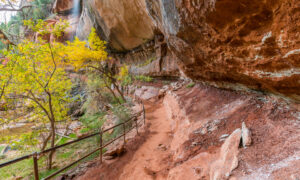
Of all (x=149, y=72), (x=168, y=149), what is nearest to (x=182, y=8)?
(x=168, y=149)

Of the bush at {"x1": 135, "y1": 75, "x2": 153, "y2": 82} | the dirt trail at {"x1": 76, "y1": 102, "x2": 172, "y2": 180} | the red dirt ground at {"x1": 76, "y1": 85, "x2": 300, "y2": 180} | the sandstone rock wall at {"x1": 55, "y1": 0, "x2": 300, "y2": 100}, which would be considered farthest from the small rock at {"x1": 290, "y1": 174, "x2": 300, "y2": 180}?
the bush at {"x1": 135, "y1": 75, "x2": 153, "y2": 82}

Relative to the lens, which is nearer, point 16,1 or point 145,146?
point 16,1

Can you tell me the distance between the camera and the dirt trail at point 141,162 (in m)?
3.42

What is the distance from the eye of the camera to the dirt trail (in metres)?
3.42

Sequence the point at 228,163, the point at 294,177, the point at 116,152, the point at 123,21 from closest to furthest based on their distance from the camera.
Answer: the point at 294,177 → the point at 228,163 → the point at 116,152 → the point at 123,21

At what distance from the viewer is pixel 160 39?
12.2 metres

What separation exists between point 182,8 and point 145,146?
4.43 m

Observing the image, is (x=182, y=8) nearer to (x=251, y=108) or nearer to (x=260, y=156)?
(x=251, y=108)

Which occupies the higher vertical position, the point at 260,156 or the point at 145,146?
the point at 260,156

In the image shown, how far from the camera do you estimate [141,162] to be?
390 centimetres

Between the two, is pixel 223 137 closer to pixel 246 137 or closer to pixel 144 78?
pixel 246 137

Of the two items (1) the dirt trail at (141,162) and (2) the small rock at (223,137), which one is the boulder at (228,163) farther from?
(1) the dirt trail at (141,162)

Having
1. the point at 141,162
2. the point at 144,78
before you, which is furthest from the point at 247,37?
the point at 144,78

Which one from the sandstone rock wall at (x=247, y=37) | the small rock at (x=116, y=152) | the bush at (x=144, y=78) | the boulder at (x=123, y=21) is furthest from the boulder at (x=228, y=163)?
the bush at (x=144, y=78)
